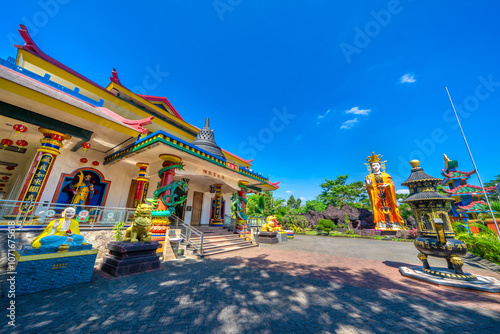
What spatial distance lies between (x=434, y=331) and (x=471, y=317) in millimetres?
1075

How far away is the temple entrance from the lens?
12.3 meters

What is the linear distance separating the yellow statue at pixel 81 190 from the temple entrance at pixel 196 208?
5.73 m

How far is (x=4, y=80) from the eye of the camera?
15.4 feet

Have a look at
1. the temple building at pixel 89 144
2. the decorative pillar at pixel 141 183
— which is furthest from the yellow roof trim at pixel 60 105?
the decorative pillar at pixel 141 183

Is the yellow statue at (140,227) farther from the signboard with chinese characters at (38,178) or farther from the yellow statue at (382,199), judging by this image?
the yellow statue at (382,199)

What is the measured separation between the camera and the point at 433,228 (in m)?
4.93

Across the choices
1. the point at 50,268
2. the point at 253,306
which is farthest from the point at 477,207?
the point at 50,268

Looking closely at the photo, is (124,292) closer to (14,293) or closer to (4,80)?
(14,293)

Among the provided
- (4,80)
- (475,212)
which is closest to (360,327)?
(4,80)

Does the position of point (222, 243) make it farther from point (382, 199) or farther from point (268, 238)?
point (382, 199)

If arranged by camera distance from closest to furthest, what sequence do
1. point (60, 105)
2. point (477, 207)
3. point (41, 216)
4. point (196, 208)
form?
1. point (41, 216)
2. point (60, 105)
3. point (477, 207)
4. point (196, 208)

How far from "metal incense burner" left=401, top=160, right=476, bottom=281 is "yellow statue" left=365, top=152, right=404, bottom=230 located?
14.6 metres

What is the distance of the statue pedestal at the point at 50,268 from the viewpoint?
10.9 feet

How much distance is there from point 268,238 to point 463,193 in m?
15.2
